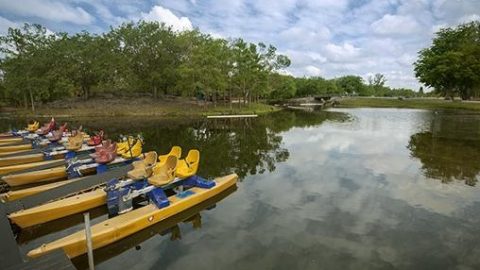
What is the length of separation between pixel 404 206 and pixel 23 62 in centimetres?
5508

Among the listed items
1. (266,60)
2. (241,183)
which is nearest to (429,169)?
(241,183)

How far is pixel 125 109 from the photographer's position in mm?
49344

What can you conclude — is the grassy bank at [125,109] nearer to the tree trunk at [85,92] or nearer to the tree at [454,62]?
the tree trunk at [85,92]

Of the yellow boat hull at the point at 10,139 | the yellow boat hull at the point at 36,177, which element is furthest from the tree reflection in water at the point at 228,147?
the yellow boat hull at the point at 10,139

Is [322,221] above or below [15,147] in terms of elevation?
below

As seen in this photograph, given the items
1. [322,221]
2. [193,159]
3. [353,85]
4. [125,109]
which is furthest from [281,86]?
[322,221]

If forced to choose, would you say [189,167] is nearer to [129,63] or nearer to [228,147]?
[228,147]

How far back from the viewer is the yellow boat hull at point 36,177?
12.2 meters

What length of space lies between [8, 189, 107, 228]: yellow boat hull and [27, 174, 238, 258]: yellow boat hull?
1.91m

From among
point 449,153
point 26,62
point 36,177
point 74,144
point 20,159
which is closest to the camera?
point 36,177

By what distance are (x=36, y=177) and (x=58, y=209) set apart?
453cm

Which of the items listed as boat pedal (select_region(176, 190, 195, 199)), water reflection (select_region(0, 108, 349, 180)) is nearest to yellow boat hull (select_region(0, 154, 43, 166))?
water reflection (select_region(0, 108, 349, 180))

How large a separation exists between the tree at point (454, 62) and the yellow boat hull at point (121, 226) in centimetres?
6932

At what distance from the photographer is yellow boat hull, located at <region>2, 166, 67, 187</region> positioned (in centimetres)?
1221
